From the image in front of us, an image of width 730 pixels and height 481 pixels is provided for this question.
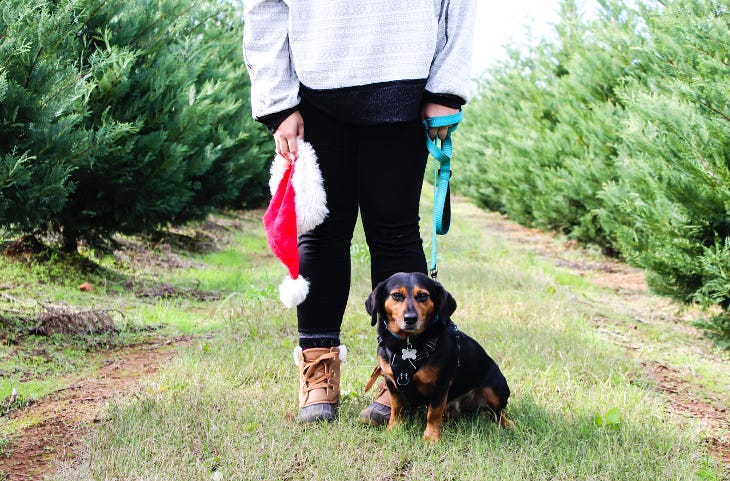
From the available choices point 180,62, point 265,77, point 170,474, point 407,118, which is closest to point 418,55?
point 407,118

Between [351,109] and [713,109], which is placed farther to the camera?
[713,109]

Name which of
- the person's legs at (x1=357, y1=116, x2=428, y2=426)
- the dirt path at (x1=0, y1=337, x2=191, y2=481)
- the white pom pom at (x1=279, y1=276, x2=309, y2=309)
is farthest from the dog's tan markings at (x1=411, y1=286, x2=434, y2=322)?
the dirt path at (x1=0, y1=337, x2=191, y2=481)

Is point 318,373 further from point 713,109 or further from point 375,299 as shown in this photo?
point 713,109

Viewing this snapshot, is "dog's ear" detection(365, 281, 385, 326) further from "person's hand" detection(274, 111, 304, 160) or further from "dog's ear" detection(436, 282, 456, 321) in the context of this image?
"person's hand" detection(274, 111, 304, 160)

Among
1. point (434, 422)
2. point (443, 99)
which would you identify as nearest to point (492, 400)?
point (434, 422)

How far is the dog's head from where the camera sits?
263cm

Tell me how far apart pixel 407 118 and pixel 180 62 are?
3.93 meters

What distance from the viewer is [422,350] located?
2693 millimetres

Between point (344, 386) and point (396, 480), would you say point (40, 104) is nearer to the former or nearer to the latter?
point (344, 386)

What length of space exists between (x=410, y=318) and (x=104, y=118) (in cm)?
344

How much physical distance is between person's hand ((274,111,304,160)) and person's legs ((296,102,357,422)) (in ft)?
0.12

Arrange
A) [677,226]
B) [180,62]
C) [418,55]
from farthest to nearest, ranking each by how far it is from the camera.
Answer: [180,62] < [677,226] < [418,55]

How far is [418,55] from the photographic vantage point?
260 cm

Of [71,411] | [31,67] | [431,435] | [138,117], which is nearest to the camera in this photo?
[431,435]
